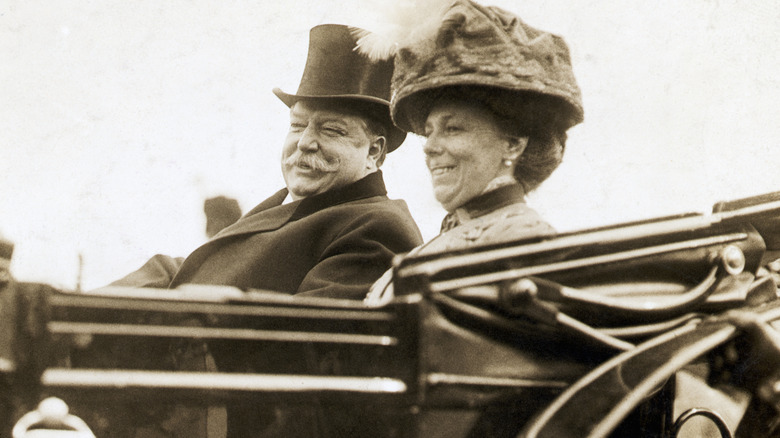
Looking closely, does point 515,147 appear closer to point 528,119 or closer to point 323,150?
point 528,119

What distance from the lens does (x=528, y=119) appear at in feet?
6.61

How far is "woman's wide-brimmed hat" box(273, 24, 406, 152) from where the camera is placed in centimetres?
291

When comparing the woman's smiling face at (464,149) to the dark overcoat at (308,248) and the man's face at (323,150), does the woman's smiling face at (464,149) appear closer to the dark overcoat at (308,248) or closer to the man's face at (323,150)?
the dark overcoat at (308,248)

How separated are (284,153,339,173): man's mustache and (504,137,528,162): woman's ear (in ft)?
3.33

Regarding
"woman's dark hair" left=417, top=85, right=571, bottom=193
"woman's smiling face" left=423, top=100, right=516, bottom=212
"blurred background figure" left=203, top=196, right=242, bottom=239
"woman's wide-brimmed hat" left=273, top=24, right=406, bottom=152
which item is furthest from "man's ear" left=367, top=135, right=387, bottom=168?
"woman's smiling face" left=423, top=100, right=516, bottom=212

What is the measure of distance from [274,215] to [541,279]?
1624 millimetres

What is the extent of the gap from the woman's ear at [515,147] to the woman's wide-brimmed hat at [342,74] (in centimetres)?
95

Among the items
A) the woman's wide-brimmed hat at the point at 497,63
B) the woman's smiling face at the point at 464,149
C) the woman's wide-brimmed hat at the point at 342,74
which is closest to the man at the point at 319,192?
the woman's wide-brimmed hat at the point at 342,74

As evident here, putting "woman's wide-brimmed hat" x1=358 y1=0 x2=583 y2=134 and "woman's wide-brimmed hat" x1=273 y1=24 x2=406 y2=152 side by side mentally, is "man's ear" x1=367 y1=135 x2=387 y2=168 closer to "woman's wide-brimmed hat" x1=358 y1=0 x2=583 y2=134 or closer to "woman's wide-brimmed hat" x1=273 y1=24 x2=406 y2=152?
"woman's wide-brimmed hat" x1=273 y1=24 x2=406 y2=152

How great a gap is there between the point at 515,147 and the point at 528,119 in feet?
0.26

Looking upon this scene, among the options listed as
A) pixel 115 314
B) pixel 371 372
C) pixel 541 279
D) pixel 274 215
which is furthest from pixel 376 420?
pixel 274 215

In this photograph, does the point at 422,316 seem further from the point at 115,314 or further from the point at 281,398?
the point at 115,314

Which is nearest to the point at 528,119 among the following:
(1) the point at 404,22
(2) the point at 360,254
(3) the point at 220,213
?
(1) the point at 404,22

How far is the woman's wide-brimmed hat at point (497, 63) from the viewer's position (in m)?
1.91
